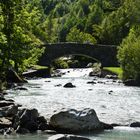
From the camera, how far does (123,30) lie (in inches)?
5512

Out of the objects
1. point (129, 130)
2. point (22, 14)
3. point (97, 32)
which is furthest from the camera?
point (97, 32)

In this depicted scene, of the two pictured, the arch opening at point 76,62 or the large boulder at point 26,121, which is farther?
the arch opening at point 76,62

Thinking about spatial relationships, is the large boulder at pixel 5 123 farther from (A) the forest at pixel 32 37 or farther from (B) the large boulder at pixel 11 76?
(B) the large boulder at pixel 11 76

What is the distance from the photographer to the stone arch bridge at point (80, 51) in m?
122

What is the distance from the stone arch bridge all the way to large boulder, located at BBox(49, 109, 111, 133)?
91.0m

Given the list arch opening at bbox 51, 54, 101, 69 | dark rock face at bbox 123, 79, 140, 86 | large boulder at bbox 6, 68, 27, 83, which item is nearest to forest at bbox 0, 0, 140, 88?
dark rock face at bbox 123, 79, 140, 86

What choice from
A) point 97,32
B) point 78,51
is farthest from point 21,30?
point 97,32

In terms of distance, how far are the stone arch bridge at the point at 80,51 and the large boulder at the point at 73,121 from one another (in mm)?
91000

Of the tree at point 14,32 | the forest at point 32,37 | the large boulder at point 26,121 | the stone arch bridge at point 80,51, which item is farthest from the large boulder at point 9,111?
the stone arch bridge at point 80,51

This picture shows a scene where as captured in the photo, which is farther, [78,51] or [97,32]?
[97,32]

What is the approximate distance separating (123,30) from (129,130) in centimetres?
11007

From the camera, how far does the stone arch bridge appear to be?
399ft

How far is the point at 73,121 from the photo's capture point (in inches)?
1186

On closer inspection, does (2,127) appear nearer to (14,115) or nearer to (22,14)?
(14,115)
